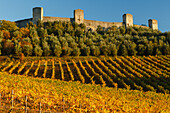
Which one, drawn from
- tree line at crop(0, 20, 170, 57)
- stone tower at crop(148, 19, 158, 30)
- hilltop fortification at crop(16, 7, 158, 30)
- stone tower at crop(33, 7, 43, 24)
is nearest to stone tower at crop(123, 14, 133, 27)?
hilltop fortification at crop(16, 7, 158, 30)

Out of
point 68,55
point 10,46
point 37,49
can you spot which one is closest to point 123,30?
point 68,55

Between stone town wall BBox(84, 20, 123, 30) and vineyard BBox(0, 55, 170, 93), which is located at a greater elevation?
stone town wall BBox(84, 20, 123, 30)

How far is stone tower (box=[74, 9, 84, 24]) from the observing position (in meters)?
57.3

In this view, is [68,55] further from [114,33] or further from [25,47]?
[114,33]

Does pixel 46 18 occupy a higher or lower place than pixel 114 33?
higher

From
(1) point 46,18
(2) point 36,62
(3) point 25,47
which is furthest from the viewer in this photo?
(1) point 46,18

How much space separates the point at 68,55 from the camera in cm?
4084

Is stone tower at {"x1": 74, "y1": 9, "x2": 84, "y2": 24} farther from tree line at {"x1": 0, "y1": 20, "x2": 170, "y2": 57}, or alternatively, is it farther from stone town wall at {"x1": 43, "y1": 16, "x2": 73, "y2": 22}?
tree line at {"x1": 0, "y1": 20, "x2": 170, "y2": 57}

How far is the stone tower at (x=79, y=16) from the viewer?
57281 millimetres

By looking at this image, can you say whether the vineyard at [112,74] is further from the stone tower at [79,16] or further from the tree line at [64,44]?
the stone tower at [79,16]

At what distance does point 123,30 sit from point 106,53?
61.4ft

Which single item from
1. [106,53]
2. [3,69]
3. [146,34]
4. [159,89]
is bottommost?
[159,89]

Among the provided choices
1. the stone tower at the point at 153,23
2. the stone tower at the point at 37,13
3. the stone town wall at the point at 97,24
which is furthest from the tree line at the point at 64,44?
the stone tower at the point at 153,23

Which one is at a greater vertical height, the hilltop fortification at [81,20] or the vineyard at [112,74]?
the hilltop fortification at [81,20]
